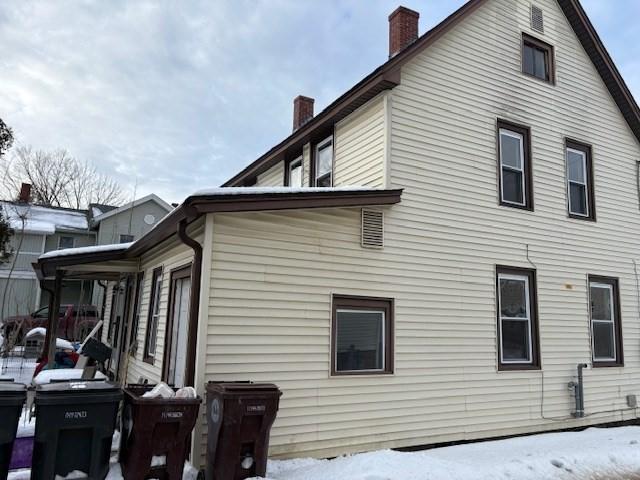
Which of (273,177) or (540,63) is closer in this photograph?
(540,63)

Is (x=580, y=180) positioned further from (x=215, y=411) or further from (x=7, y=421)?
(x=7, y=421)

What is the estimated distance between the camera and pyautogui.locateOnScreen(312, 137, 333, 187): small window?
31.0 ft

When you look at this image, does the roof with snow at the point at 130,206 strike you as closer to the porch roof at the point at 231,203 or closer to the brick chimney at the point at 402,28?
the porch roof at the point at 231,203

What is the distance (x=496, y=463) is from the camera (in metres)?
6.28

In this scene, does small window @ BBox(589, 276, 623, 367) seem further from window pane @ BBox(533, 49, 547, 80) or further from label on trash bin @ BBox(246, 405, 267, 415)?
label on trash bin @ BBox(246, 405, 267, 415)

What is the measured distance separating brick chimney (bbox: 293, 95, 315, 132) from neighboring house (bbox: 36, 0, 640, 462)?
3.32 m

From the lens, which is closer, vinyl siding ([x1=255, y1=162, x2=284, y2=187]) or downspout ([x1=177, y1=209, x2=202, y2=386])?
downspout ([x1=177, y1=209, x2=202, y2=386])

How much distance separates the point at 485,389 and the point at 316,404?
10.3 ft

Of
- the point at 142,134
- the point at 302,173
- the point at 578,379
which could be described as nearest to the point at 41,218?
the point at 142,134

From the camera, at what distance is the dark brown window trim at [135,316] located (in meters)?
9.66

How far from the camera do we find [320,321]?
655 centimetres

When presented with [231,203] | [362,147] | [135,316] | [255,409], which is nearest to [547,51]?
[362,147]

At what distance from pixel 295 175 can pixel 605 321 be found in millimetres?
7032

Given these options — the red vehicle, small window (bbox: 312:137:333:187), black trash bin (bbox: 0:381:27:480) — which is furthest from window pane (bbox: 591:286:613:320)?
the red vehicle
